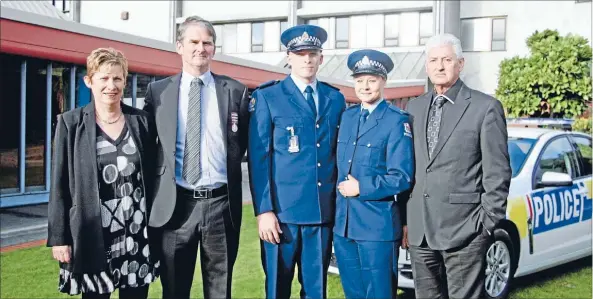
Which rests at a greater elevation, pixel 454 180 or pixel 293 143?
pixel 293 143

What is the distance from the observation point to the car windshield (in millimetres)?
4703

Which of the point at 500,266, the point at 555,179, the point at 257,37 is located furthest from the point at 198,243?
the point at 257,37

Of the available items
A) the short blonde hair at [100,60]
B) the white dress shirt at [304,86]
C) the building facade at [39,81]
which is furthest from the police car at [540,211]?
the building facade at [39,81]

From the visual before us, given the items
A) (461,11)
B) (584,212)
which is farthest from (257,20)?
(584,212)

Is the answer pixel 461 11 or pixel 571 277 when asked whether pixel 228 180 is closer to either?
pixel 571 277

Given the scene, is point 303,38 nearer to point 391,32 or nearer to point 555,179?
point 555,179

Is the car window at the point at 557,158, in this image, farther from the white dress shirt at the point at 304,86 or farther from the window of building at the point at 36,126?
the window of building at the point at 36,126

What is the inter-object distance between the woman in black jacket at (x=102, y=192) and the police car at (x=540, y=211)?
207 cm

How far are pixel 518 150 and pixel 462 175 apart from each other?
2.32 metres

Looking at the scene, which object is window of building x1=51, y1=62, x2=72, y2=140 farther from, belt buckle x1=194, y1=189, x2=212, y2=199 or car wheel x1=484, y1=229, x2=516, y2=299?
car wheel x1=484, y1=229, x2=516, y2=299

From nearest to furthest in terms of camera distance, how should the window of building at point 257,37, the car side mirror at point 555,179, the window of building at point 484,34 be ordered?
the car side mirror at point 555,179
the window of building at point 257,37
the window of building at point 484,34

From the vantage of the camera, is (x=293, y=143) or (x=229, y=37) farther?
(x=229, y=37)

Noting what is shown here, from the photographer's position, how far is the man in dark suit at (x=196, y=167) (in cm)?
291

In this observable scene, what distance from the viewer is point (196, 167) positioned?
9.57 feet
